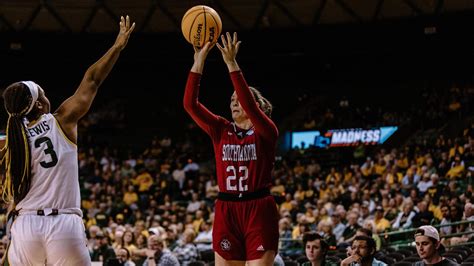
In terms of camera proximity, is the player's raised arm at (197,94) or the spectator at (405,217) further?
the spectator at (405,217)

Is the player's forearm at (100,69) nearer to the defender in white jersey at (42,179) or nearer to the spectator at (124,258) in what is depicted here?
the defender in white jersey at (42,179)

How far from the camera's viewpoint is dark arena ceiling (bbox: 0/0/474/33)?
Answer: 2559 cm

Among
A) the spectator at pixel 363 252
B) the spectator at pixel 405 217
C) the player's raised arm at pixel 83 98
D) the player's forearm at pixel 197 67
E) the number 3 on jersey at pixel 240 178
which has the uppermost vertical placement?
the player's forearm at pixel 197 67

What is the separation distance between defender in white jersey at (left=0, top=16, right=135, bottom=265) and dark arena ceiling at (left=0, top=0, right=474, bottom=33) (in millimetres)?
20281

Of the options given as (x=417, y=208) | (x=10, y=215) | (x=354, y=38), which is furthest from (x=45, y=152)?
(x=354, y=38)

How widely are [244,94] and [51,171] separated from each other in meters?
1.43

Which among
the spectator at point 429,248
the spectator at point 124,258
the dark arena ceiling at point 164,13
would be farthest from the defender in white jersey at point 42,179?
the dark arena ceiling at point 164,13

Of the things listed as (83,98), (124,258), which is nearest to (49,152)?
(83,98)

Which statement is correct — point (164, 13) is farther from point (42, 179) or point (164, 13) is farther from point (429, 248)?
point (42, 179)

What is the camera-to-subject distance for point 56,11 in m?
26.5

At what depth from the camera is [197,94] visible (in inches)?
237

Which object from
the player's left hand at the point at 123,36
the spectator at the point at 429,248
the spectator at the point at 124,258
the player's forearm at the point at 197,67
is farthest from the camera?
the spectator at the point at 124,258

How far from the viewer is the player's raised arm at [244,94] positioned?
19.3 ft

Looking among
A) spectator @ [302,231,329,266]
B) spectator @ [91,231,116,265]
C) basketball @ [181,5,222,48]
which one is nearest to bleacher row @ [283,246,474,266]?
spectator @ [302,231,329,266]
